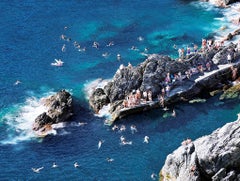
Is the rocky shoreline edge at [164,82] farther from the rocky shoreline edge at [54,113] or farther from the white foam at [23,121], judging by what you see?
the white foam at [23,121]

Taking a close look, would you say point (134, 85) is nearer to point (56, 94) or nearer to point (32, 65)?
point (56, 94)

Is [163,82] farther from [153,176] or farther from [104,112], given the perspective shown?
[153,176]

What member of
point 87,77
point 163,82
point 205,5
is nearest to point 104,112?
point 163,82

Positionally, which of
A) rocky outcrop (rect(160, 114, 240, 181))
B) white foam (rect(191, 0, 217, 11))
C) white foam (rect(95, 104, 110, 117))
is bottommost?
rocky outcrop (rect(160, 114, 240, 181))

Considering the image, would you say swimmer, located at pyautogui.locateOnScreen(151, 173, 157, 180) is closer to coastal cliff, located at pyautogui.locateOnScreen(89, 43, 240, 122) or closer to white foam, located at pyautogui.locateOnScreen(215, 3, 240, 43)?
coastal cliff, located at pyautogui.locateOnScreen(89, 43, 240, 122)

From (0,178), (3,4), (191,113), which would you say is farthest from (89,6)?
(0,178)

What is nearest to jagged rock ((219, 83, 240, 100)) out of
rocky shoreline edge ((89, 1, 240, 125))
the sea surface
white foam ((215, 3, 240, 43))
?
rocky shoreline edge ((89, 1, 240, 125))
